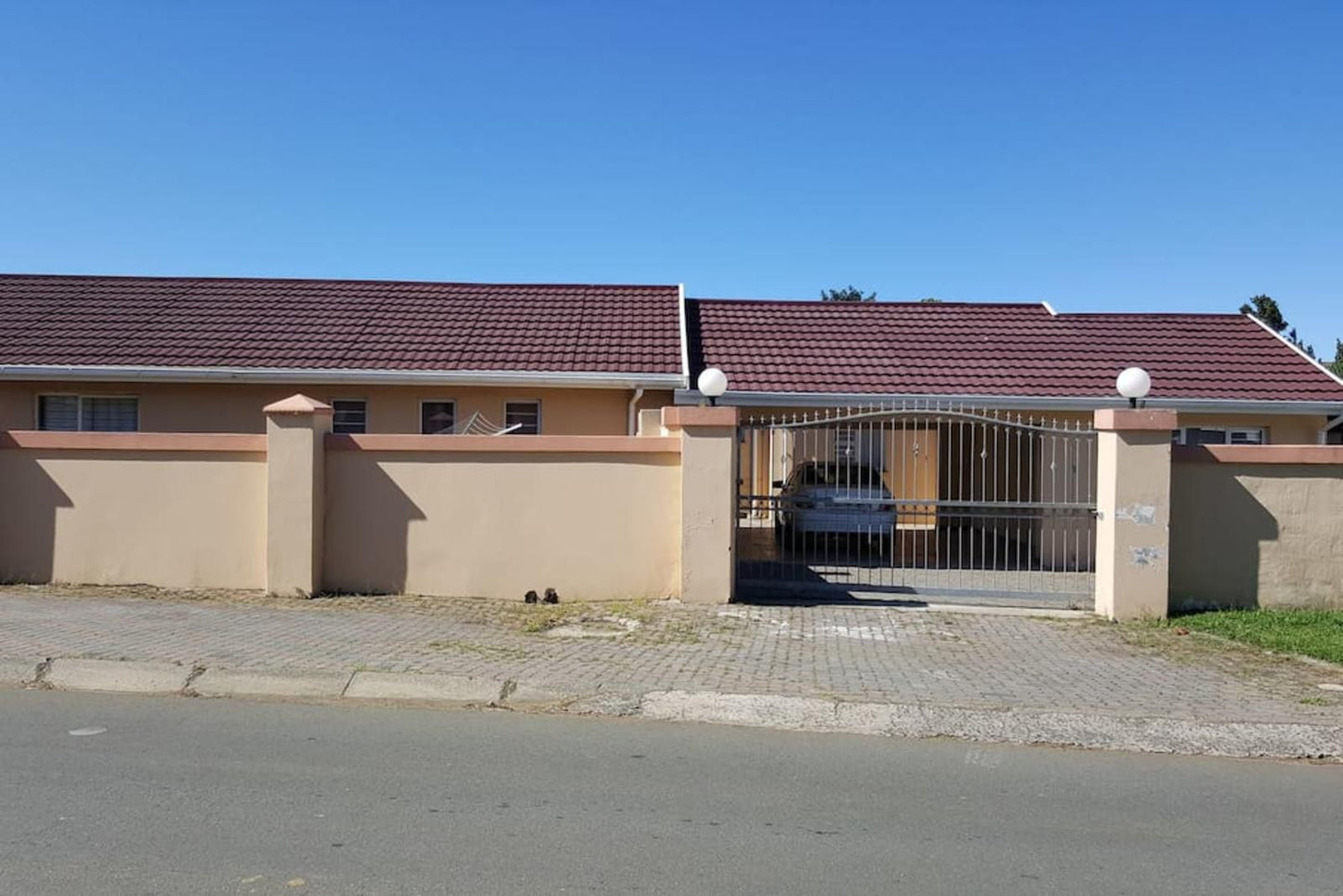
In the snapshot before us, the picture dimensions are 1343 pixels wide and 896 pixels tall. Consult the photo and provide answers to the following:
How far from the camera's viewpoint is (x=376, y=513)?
11477 millimetres

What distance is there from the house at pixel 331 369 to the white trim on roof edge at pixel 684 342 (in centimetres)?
6

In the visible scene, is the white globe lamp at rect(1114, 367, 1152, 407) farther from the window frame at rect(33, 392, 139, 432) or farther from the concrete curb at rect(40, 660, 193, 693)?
the window frame at rect(33, 392, 139, 432)

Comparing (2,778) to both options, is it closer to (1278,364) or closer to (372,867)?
(372,867)

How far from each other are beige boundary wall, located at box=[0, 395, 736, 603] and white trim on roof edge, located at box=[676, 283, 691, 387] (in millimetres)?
4299

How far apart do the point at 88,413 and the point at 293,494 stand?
7.03m

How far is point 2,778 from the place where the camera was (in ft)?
18.5

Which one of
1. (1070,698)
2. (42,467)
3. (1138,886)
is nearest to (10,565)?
(42,467)

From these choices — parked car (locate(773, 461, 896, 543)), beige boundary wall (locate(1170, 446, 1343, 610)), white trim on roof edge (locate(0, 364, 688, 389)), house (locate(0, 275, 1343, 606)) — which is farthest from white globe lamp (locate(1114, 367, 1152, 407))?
white trim on roof edge (locate(0, 364, 688, 389))

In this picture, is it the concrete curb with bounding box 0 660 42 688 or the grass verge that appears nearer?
the concrete curb with bounding box 0 660 42 688

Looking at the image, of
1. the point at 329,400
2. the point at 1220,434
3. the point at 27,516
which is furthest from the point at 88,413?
the point at 1220,434

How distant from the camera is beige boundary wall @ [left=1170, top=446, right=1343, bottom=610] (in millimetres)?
11359

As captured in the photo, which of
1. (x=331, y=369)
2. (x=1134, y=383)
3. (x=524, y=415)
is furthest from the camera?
(x=524, y=415)

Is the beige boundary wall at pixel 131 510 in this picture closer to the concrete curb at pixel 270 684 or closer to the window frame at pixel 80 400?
the concrete curb at pixel 270 684

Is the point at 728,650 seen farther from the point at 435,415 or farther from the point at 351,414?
the point at 351,414
